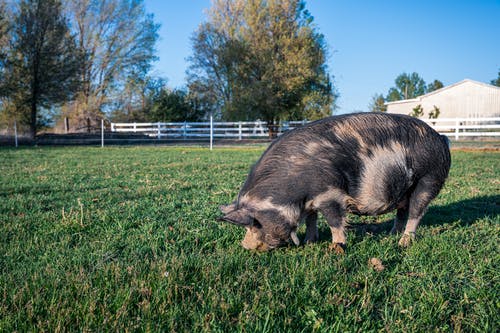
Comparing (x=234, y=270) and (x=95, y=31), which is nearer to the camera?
(x=234, y=270)

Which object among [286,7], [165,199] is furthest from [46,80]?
[165,199]

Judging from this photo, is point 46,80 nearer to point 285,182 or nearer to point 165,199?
point 165,199

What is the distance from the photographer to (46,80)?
2578 centimetres

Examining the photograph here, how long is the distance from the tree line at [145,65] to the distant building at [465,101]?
13.7m

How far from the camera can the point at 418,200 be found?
364cm

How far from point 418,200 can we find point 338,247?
3.05 ft

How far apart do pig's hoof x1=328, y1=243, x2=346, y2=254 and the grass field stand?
2.3 inches

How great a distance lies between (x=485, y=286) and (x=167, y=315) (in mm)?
1971

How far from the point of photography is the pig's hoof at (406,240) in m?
3.56

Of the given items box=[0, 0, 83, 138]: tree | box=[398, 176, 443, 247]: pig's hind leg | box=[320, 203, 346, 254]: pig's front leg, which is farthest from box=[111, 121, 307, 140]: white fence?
box=[320, 203, 346, 254]: pig's front leg

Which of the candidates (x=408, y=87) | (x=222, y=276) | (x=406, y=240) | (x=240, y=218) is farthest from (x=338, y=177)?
(x=408, y=87)

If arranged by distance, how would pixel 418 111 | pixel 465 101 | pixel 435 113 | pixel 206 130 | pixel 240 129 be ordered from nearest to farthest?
1. pixel 240 129
2. pixel 206 130
3. pixel 435 113
4. pixel 465 101
5. pixel 418 111

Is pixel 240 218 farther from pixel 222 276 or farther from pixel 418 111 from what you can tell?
pixel 418 111

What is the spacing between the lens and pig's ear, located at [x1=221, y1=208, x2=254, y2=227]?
10.0ft
